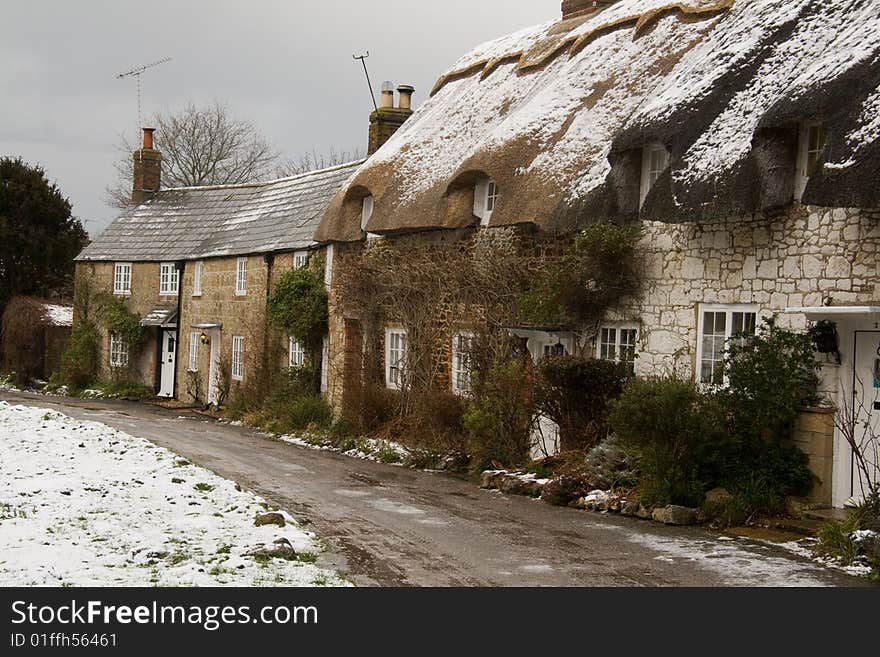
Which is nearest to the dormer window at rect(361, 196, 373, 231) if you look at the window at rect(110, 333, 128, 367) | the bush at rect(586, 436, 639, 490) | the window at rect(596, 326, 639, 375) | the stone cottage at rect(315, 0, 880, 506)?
the stone cottage at rect(315, 0, 880, 506)

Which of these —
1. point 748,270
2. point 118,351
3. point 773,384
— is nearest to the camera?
Answer: point 773,384

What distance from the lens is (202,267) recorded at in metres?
30.9

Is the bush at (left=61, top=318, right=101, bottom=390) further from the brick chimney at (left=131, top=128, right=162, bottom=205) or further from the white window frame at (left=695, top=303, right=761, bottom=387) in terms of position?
the white window frame at (left=695, top=303, right=761, bottom=387)

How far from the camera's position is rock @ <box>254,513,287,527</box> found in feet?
34.0

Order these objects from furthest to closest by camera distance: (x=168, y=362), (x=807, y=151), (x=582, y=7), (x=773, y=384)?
(x=168, y=362) → (x=582, y=7) → (x=807, y=151) → (x=773, y=384)

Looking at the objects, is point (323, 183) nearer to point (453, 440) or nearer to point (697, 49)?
point (453, 440)

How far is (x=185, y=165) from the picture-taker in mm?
51688

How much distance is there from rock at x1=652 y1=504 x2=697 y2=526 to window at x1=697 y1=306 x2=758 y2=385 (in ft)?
5.71

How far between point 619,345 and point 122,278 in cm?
2252

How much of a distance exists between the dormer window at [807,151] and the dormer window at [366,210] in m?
10.5

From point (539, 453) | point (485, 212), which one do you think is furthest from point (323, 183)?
point (539, 453)

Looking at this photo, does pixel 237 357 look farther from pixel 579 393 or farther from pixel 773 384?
pixel 773 384

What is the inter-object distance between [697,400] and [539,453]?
3748 millimetres

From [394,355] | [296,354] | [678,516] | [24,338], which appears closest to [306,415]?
[394,355]
